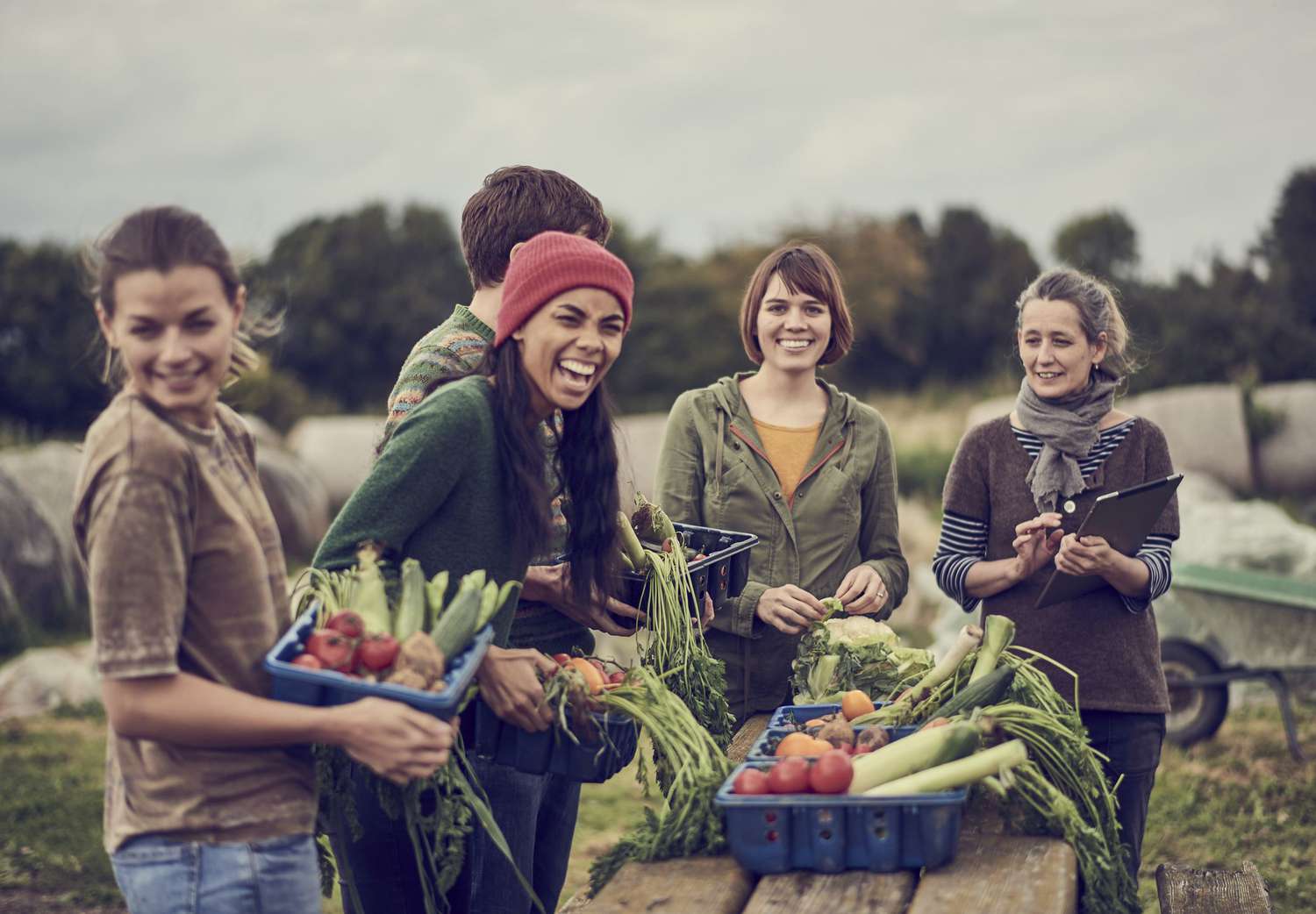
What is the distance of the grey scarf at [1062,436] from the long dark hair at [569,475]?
1347mm

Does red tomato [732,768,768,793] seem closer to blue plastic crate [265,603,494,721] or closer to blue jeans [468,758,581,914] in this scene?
blue plastic crate [265,603,494,721]

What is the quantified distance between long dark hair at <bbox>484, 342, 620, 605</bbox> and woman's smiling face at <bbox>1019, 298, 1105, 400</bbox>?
1.41m

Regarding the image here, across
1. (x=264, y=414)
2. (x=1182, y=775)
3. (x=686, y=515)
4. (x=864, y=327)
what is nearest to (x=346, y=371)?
(x=264, y=414)

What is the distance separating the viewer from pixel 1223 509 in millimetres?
9570

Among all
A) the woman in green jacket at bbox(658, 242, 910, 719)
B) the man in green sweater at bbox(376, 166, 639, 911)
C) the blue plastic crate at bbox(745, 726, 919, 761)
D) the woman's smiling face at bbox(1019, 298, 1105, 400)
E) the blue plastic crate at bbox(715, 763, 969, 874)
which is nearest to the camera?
the blue plastic crate at bbox(715, 763, 969, 874)

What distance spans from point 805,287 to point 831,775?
205cm

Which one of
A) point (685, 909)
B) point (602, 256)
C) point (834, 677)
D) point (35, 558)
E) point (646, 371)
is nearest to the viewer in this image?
point (685, 909)

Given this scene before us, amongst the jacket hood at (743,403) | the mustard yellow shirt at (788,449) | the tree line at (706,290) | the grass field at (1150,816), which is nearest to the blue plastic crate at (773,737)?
the mustard yellow shirt at (788,449)

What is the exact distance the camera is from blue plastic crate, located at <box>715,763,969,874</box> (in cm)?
254

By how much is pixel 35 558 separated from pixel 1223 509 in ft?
30.0

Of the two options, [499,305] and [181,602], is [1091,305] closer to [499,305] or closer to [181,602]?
[499,305]

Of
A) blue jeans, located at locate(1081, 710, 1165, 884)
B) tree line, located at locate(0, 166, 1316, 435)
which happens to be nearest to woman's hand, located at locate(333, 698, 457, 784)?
blue jeans, located at locate(1081, 710, 1165, 884)

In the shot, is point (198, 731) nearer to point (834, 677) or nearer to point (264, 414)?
point (834, 677)

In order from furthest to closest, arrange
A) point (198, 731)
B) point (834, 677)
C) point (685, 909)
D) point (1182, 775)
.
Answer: point (1182, 775)
point (834, 677)
point (685, 909)
point (198, 731)
